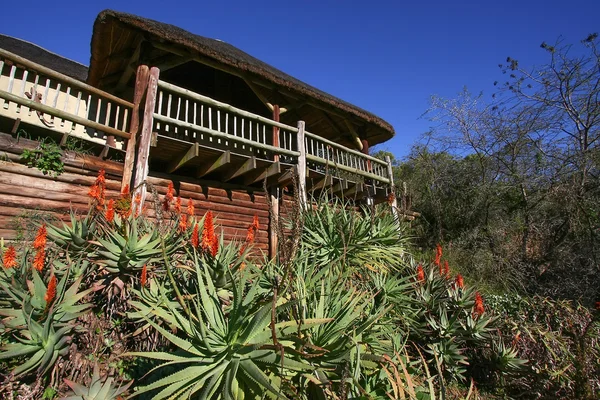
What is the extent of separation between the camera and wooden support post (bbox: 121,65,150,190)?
587cm

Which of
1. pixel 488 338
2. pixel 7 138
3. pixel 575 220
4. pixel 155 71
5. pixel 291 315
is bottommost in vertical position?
pixel 488 338

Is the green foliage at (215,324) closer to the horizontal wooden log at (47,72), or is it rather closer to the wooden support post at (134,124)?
the wooden support post at (134,124)

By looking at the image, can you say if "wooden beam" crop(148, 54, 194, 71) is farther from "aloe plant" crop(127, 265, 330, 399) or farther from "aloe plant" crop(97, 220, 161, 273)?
"aloe plant" crop(127, 265, 330, 399)

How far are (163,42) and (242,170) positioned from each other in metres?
2.88

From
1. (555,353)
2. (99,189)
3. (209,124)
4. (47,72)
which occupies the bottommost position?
(555,353)

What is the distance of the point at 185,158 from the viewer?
6109mm

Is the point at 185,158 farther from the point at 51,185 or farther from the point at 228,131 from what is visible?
the point at 228,131

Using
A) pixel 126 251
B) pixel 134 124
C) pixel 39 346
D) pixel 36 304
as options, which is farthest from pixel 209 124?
pixel 39 346

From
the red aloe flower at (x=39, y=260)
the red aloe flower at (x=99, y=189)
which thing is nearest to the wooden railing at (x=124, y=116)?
the red aloe flower at (x=99, y=189)

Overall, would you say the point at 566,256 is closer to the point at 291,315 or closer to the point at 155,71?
the point at 291,315

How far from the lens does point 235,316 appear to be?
1835mm

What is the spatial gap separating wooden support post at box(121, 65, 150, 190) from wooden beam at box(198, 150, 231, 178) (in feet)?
4.54

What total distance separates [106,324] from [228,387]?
1.85 m

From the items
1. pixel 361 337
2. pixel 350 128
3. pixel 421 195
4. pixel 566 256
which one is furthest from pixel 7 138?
pixel 421 195
